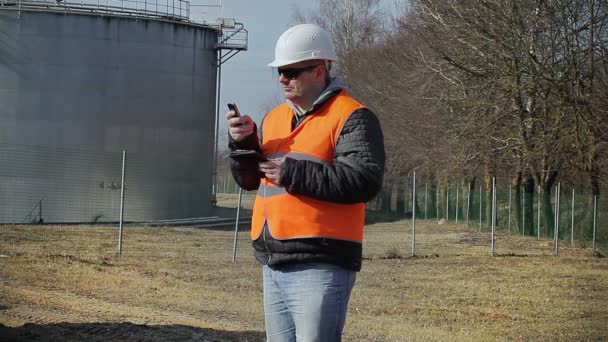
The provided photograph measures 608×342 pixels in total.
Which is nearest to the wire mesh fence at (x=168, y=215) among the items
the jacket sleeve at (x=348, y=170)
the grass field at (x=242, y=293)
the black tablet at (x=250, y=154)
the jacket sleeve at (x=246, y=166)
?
the grass field at (x=242, y=293)

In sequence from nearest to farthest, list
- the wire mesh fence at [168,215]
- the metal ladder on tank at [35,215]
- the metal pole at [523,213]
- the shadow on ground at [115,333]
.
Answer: the shadow on ground at [115,333]
the wire mesh fence at [168,215]
the metal ladder on tank at [35,215]
the metal pole at [523,213]

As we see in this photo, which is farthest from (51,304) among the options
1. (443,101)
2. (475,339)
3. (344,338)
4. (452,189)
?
(452,189)

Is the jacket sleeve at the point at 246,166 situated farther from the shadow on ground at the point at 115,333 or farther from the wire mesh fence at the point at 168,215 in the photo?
the wire mesh fence at the point at 168,215

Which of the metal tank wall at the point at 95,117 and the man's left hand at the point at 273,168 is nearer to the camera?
the man's left hand at the point at 273,168

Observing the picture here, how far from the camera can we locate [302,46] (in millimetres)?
4191

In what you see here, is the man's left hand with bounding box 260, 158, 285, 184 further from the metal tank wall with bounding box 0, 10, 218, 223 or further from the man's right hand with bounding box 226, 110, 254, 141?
the metal tank wall with bounding box 0, 10, 218, 223

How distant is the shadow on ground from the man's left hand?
470cm

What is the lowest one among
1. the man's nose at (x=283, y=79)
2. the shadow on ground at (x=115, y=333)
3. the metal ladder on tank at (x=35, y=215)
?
the shadow on ground at (x=115, y=333)

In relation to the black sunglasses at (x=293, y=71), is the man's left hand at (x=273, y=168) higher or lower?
lower

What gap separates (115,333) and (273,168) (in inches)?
205

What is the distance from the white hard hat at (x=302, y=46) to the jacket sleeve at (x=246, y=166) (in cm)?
33

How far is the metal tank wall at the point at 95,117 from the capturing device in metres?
30.0

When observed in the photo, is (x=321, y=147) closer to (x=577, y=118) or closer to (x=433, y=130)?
(x=577, y=118)

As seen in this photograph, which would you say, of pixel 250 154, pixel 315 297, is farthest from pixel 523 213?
pixel 315 297
